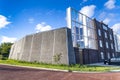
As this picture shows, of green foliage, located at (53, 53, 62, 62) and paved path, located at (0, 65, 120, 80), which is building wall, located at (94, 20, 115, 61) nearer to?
green foliage, located at (53, 53, 62, 62)

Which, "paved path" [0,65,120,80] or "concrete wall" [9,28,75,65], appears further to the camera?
"concrete wall" [9,28,75,65]

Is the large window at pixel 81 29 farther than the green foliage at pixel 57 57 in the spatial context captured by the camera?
Yes

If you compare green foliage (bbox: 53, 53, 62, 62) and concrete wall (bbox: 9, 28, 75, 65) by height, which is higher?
concrete wall (bbox: 9, 28, 75, 65)

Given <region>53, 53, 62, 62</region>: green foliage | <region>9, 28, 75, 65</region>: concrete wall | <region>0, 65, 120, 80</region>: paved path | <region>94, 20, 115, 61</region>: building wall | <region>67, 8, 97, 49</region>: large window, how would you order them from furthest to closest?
<region>94, 20, 115, 61</region>: building wall < <region>67, 8, 97, 49</region>: large window < <region>9, 28, 75, 65</region>: concrete wall < <region>53, 53, 62, 62</region>: green foliage < <region>0, 65, 120, 80</region>: paved path

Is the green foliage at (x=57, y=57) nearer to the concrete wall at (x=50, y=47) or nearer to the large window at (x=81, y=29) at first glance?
the concrete wall at (x=50, y=47)

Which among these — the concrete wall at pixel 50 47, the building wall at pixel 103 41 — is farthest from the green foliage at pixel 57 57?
the building wall at pixel 103 41

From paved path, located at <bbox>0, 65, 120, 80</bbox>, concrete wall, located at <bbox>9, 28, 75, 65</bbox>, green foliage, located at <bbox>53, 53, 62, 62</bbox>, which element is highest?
concrete wall, located at <bbox>9, 28, 75, 65</bbox>

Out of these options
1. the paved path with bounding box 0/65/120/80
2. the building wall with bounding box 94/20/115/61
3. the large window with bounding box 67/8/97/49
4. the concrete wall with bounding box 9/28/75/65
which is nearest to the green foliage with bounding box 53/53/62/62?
the concrete wall with bounding box 9/28/75/65

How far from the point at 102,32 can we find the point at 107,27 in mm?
6171

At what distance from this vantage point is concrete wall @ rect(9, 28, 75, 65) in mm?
21938

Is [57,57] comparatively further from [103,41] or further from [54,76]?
[103,41]

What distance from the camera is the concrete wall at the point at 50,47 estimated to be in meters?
21.9

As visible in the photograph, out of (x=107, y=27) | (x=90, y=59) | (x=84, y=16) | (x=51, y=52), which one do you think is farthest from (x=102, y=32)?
(x=51, y=52)

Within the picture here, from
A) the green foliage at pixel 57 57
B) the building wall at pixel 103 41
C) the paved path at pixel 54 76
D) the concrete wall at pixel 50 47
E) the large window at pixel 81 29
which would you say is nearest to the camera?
the paved path at pixel 54 76
